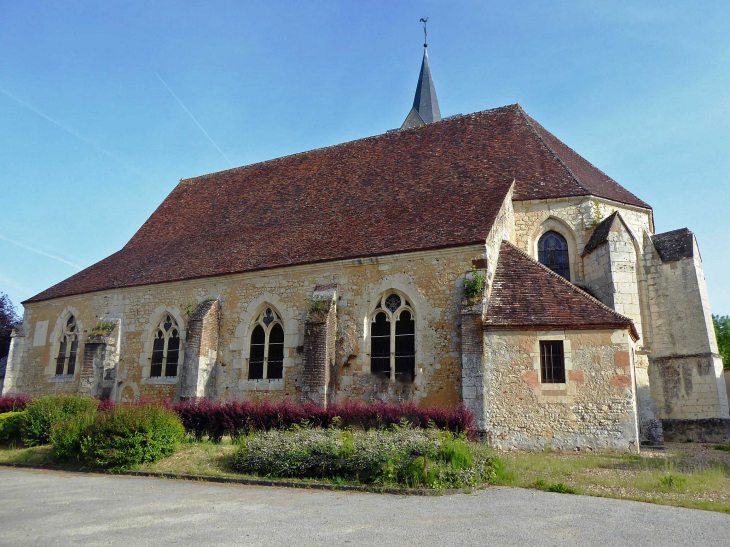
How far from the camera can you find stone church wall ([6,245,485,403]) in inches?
522

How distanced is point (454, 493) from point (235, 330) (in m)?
9.89

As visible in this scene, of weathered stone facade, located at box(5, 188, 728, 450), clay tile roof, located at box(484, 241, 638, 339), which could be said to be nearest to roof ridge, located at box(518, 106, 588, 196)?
weathered stone facade, located at box(5, 188, 728, 450)

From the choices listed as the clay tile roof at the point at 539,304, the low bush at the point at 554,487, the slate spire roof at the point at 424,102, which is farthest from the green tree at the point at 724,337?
the low bush at the point at 554,487

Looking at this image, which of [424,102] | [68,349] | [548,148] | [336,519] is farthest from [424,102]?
[336,519]

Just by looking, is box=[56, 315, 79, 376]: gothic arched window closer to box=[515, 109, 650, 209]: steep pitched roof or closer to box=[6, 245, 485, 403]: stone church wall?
box=[6, 245, 485, 403]: stone church wall

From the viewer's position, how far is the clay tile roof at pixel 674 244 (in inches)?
603

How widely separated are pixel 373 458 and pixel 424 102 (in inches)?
1143

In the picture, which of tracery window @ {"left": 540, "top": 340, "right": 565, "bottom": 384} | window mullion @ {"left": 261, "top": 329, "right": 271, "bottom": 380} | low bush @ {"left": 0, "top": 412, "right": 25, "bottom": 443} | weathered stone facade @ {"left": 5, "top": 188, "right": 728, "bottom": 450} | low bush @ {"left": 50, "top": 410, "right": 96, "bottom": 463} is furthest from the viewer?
window mullion @ {"left": 261, "top": 329, "right": 271, "bottom": 380}

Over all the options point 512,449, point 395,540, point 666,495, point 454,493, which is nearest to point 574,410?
point 512,449

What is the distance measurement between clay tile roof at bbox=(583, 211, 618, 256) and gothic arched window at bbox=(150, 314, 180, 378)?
12786 mm

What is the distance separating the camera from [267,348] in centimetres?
1570

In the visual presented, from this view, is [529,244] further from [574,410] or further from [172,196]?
[172,196]

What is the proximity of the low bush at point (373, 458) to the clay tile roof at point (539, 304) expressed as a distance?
3777 mm

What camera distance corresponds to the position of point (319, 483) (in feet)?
28.0
